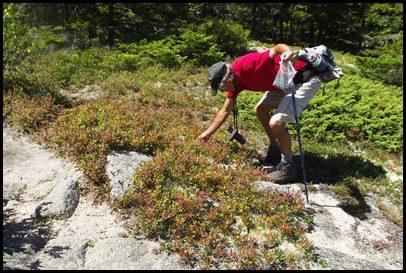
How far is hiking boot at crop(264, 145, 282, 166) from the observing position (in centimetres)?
648

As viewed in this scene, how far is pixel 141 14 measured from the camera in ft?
52.7

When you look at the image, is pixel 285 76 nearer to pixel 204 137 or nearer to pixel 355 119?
pixel 204 137

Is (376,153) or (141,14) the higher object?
(141,14)

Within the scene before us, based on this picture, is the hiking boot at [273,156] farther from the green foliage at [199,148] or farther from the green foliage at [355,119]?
the green foliage at [355,119]

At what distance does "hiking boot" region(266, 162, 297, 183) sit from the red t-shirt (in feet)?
4.38

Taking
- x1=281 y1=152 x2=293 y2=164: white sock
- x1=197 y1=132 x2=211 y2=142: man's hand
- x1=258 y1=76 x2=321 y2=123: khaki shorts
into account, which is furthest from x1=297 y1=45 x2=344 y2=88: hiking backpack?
x1=197 y1=132 x2=211 y2=142: man's hand

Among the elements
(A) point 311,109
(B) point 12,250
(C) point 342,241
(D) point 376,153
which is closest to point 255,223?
(C) point 342,241

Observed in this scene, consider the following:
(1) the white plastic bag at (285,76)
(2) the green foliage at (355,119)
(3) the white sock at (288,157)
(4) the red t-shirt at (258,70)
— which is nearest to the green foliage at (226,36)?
(2) the green foliage at (355,119)

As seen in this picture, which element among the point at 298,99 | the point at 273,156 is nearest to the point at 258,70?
the point at 298,99

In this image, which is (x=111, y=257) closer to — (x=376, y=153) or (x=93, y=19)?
(x=376, y=153)

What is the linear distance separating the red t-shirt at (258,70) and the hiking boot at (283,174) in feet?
4.38

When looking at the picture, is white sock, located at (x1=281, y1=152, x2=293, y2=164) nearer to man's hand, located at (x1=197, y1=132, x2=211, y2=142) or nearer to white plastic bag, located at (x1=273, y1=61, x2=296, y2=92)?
white plastic bag, located at (x1=273, y1=61, x2=296, y2=92)

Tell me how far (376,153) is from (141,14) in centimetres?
1252

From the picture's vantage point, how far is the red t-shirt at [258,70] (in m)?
5.34
